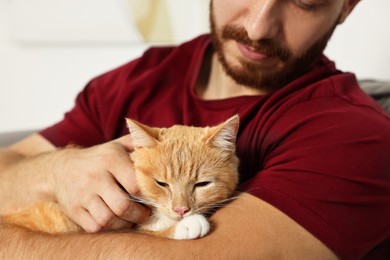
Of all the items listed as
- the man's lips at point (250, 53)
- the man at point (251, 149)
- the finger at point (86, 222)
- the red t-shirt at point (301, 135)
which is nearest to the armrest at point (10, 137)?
the man at point (251, 149)

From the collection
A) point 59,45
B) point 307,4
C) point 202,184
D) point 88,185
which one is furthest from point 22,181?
point 59,45

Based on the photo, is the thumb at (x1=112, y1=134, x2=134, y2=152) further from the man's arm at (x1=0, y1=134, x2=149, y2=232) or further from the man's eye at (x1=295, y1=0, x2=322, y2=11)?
the man's eye at (x1=295, y1=0, x2=322, y2=11)

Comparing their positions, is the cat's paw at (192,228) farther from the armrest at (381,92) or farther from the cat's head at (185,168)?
the armrest at (381,92)

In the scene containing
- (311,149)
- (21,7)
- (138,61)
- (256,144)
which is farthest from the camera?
(21,7)

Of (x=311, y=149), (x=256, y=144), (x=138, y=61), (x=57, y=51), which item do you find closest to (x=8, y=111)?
(x=57, y=51)

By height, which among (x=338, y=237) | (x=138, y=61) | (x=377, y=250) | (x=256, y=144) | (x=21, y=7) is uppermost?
(x=21, y=7)

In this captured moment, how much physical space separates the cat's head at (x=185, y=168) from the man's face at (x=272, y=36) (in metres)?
0.35

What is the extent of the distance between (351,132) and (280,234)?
12.5 inches

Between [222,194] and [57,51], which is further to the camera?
[57,51]

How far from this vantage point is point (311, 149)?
3.41ft

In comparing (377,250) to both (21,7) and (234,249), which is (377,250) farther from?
(21,7)

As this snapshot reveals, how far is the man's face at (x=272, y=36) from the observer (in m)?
1.27

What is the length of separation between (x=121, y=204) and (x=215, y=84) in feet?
2.32

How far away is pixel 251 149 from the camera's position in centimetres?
121
